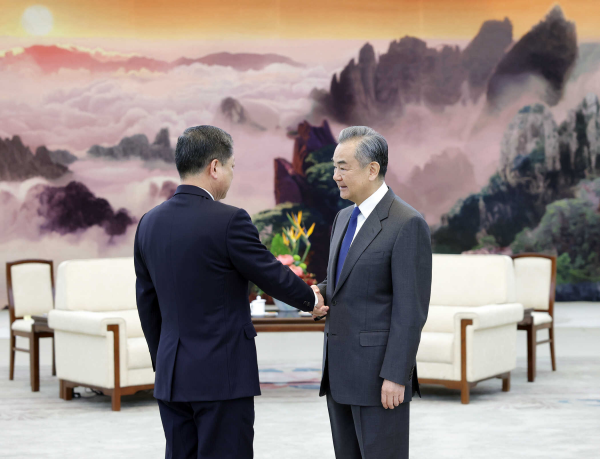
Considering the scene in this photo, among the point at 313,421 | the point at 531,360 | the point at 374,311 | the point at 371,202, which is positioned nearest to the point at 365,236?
the point at 371,202

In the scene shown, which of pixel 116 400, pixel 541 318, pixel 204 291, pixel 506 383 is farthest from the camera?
pixel 541 318

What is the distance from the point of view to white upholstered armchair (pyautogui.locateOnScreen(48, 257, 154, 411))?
4957 mm

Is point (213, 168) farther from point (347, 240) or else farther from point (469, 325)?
point (469, 325)

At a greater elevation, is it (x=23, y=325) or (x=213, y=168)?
(x=213, y=168)

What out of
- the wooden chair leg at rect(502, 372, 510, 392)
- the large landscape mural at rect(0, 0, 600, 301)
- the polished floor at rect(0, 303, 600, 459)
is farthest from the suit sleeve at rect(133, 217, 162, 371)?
the large landscape mural at rect(0, 0, 600, 301)

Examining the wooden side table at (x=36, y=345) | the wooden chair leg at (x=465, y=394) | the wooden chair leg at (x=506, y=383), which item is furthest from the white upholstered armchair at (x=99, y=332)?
the wooden chair leg at (x=506, y=383)

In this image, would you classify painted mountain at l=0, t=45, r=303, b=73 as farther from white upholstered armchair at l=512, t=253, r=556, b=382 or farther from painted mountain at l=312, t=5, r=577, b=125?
white upholstered armchair at l=512, t=253, r=556, b=382

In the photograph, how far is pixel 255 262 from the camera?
2.16m

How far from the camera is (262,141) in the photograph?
9.52m

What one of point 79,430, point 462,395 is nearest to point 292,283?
point 79,430

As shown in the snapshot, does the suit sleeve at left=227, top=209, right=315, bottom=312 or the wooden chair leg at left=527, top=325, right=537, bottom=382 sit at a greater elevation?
the suit sleeve at left=227, top=209, right=315, bottom=312

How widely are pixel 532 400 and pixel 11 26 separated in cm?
778

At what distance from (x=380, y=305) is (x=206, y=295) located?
0.53 meters

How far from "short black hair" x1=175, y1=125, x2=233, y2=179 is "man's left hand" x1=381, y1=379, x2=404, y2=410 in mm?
842
